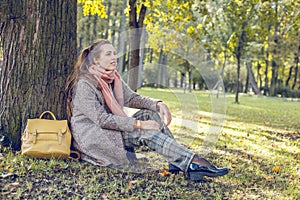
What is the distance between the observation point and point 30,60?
436cm

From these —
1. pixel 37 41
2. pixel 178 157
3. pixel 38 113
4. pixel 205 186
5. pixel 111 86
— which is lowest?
pixel 205 186

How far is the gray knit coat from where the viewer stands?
3.84m

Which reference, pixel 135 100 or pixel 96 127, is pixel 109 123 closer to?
pixel 96 127

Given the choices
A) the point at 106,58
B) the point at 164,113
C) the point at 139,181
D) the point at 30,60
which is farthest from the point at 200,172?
the point at 30,60

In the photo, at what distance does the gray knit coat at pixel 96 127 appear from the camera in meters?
3.84

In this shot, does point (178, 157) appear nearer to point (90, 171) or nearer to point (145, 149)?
point (90, 171)

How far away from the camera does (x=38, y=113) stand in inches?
175

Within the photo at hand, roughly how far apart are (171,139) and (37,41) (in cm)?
184

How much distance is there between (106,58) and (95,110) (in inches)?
22.6

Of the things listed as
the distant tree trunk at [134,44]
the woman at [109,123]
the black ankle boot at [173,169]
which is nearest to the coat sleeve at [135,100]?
the woman at [109,123]

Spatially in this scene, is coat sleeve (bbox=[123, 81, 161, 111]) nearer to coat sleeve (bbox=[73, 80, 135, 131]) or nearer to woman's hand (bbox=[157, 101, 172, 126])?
woman's hand (bbox=[157, 101, 172, 126])

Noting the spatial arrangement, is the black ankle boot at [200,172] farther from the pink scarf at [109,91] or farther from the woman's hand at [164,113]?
the pink scarf at [109,91]

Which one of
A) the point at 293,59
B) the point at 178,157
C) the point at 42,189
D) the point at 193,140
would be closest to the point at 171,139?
the point at 178,157

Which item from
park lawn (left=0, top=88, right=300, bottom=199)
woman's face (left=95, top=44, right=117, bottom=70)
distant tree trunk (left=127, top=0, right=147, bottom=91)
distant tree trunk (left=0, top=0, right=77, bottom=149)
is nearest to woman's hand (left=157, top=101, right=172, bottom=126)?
park lawn (left=0, top=88, right=300, bottom=199)
